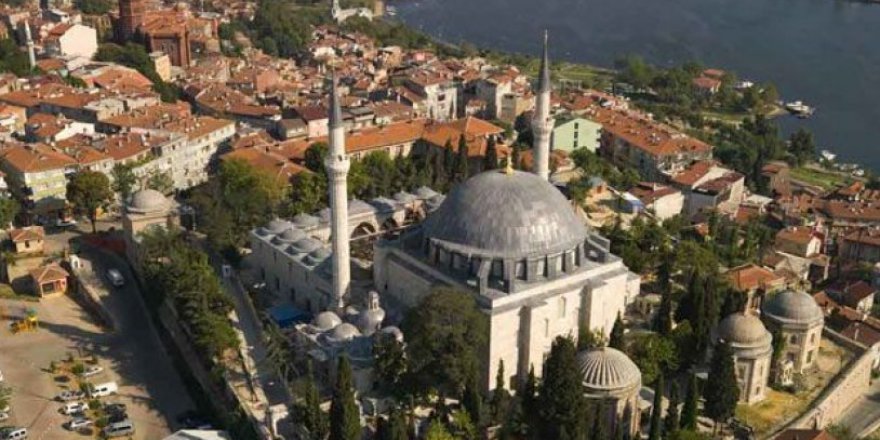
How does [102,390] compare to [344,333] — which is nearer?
[344,333]

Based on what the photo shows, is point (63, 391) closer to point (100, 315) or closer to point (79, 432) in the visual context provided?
point (79, 432)

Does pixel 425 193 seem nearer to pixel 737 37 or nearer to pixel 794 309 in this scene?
pixel 794 309

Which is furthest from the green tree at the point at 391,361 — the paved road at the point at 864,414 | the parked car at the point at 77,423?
the paved road at the point at 864,414

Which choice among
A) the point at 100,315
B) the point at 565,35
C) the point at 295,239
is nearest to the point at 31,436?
the point at 100,315

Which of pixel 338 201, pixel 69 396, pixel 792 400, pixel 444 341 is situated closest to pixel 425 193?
pixel 338 201

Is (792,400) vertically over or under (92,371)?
over

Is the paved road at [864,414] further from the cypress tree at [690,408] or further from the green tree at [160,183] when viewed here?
the green tree at [160,183]

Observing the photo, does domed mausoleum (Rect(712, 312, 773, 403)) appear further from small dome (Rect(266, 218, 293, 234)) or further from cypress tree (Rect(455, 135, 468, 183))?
cypress tree (Rect(455, 135, 468, 183))
